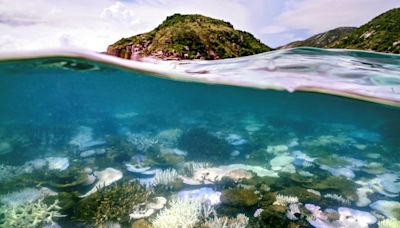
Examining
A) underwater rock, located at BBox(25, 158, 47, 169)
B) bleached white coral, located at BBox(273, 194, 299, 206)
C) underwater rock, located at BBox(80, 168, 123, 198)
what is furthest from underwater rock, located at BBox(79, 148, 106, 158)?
bleached white coral, located at BBox(273, 194, 299, 206)

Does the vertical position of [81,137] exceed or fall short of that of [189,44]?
it falls short

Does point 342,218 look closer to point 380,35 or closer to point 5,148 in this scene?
point 5,148

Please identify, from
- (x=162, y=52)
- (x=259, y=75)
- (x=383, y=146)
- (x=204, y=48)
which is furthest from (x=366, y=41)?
(x=259, y=75)

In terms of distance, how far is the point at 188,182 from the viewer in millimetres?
9156

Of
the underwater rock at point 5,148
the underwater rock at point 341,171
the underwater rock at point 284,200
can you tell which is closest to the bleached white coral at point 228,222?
the underwater rock at point 284,200

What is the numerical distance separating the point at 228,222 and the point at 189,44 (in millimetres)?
59168

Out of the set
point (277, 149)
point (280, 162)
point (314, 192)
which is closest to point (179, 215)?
point (314, 192)

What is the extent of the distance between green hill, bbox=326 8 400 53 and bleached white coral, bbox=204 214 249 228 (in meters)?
76.5

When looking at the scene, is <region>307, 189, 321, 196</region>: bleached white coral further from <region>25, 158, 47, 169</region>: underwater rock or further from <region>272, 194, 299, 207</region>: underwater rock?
<region>25, 158, 47, 169</region>: underwater rock

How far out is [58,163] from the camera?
427 inches

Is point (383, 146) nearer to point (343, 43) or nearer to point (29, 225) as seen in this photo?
point (29, 225)

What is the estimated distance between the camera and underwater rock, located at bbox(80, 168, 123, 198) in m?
8.62

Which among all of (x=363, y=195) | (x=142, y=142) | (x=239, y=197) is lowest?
(x=142, y=142)

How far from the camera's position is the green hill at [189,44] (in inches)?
2389
